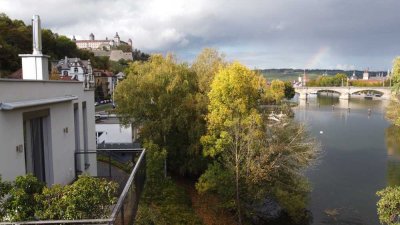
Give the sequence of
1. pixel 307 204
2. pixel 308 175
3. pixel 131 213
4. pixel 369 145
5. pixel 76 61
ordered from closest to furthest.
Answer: pixel 131 213, pixel 307 204, pixel 308 175, pixel 369 145, pixel 76 61

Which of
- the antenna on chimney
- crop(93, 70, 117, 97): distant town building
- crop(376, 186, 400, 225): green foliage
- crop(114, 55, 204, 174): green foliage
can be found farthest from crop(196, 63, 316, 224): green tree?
crop(93, 70, 117, 97): distant town building

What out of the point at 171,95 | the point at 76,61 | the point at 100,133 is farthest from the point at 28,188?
the point at 76,61

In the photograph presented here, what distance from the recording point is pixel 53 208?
5531mm

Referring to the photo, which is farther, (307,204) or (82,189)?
(307,204)

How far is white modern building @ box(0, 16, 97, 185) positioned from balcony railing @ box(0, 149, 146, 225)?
15 cm

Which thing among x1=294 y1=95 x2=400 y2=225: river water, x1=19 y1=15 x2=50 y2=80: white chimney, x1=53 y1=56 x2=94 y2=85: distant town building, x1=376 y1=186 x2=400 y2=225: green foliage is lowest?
x1=294 y1=95 x2=400 y2=225: river water

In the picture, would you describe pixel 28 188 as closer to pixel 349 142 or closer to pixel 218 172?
pixel 218 172

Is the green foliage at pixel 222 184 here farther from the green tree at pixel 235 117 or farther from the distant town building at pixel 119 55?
the distant town building at pixel 119 55

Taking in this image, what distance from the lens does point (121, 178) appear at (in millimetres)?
12547

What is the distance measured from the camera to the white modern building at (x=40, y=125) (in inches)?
280

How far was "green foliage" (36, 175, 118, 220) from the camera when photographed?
5488 mm

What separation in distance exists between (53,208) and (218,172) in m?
17.1

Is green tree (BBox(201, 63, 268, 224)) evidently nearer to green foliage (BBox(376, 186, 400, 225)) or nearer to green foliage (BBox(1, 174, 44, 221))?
green foliage (BBox(376, 186, 400, 225))

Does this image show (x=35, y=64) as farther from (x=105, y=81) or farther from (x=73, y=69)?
(x=105, y=81)
